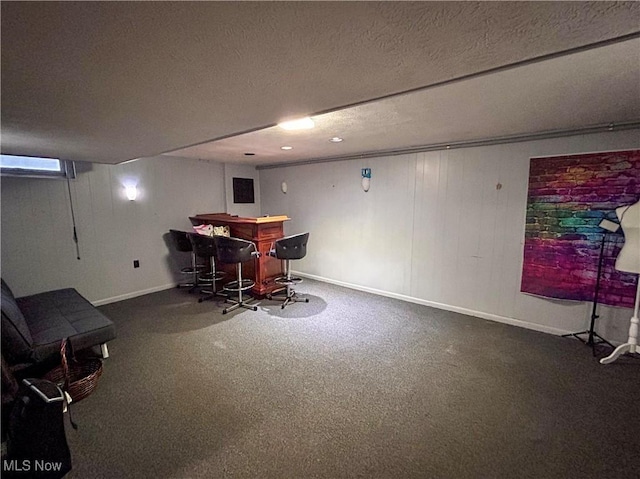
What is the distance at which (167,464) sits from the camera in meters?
1.58

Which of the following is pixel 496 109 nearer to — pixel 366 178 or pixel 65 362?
pixel 366 178

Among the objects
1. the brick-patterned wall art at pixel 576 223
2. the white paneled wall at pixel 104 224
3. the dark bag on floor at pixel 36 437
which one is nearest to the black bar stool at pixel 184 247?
the white paneled wall at pixel 104 224

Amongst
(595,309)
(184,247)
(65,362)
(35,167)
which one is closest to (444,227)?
(595,309)

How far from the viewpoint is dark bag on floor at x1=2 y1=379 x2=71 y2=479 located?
51.4 inches

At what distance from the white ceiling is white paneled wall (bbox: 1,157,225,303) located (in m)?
1.66

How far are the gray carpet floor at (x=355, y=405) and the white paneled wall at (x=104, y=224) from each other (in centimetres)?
128

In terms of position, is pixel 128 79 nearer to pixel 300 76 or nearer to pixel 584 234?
pixel 300 76

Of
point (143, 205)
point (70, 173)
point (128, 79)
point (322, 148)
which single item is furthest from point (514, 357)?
point (70, 173)

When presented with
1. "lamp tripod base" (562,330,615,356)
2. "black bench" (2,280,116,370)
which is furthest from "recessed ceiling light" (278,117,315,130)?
"lamp tripod base" (562,330,615,356)

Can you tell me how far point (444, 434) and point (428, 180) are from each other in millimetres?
2885

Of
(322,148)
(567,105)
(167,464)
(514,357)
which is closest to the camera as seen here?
(167,464)

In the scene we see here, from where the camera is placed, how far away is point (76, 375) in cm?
222

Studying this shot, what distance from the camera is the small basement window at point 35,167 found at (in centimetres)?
321

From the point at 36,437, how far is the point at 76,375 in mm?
1043
